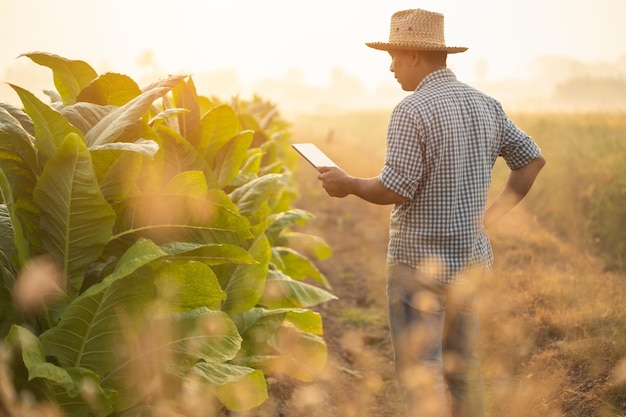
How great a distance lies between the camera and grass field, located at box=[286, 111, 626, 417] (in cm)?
425

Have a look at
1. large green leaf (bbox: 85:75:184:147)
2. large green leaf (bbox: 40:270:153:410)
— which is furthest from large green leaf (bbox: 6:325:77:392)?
large green leaf (bbox: 85:75:184:147)

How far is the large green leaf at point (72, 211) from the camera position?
99.3 inches

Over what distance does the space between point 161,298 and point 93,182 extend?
1.87 ft

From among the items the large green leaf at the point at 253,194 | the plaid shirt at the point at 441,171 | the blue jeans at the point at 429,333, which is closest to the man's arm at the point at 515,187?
the plaid shirt at the point at 441,171

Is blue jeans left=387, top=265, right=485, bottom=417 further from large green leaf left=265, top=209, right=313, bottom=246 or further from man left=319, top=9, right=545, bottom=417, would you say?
large green leaf left=265, top=209, right=313, bottom=246

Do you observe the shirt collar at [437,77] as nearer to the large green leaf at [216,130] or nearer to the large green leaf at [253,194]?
the large green leaf at [253,194]

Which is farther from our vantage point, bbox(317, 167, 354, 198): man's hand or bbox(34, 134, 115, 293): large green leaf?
bbox(317, 167, 354, 198): man's hand

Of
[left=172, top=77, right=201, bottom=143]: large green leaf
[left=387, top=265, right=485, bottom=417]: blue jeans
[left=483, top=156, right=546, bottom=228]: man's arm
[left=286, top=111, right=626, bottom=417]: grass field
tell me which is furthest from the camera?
[left=286, top=111, right=626, bottom=417]: grass field

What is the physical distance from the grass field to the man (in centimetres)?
131

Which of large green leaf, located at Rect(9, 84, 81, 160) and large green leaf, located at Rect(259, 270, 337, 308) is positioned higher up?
large green leaf, located at Rect(9, 84, 81, 160)

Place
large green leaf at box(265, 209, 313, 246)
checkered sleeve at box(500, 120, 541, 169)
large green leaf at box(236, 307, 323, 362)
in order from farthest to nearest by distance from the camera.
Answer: large green leaf at box(265, 209, 313, 246) < large green leaf at box(236, 307, 323, 362) < checkered sleeve at box(500, 120, 541, 169)

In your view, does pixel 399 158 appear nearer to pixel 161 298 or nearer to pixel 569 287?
pixel 161 298

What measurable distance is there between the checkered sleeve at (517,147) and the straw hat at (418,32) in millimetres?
504

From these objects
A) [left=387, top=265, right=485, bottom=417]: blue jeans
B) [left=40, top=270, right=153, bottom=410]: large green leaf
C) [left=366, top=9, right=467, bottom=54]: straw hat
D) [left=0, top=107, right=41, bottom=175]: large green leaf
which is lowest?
[left=387, top=265, right=485, bottom=417]: blue jeans
